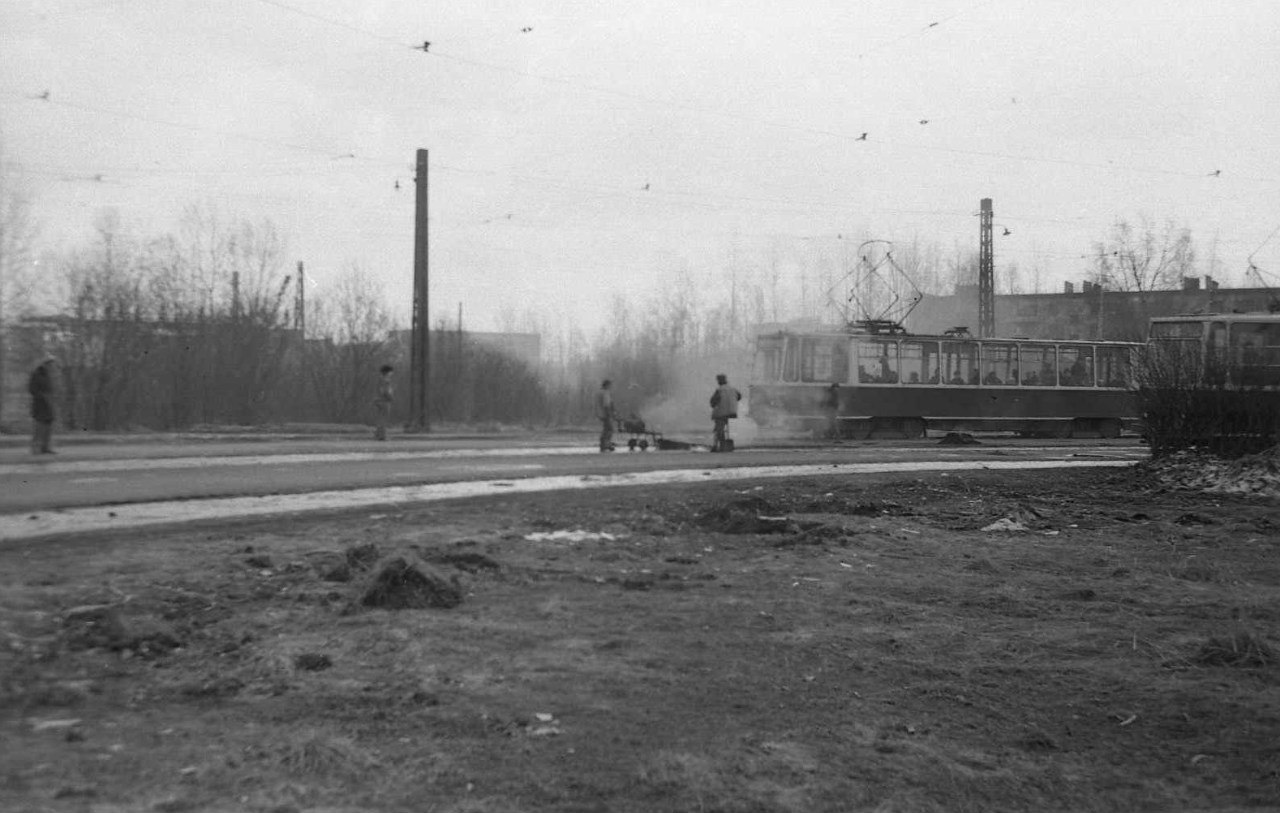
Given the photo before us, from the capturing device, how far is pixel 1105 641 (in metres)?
7.17

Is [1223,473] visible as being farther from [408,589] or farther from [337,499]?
[408,589]

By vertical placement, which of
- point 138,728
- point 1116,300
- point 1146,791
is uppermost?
point 1116,300

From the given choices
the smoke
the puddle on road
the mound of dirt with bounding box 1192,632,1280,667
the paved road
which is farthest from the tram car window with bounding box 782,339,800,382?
the mound of dirt with bounding box 1192,632,1280,667

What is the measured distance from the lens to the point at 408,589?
7141 mm

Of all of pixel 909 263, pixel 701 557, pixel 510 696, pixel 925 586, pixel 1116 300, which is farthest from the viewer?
pixel 1116 300

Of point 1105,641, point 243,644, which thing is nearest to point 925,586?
point 1105,641

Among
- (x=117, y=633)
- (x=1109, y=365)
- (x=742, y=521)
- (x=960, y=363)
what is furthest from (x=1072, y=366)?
(x=117, y=633)

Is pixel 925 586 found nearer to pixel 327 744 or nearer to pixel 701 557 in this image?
pixel 701 557

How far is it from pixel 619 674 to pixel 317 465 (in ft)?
39.5

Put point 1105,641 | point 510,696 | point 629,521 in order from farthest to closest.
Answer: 1. point 629,521
2. point 1105,641
3. point 510,696

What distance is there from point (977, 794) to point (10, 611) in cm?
518

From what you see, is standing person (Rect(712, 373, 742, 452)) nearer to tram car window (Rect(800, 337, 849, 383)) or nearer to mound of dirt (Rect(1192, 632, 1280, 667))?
tram car window (Rect(800, 337, 849, 383))

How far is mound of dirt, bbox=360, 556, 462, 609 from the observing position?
6.99 meters

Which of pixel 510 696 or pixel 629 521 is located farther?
pixel 629 521
